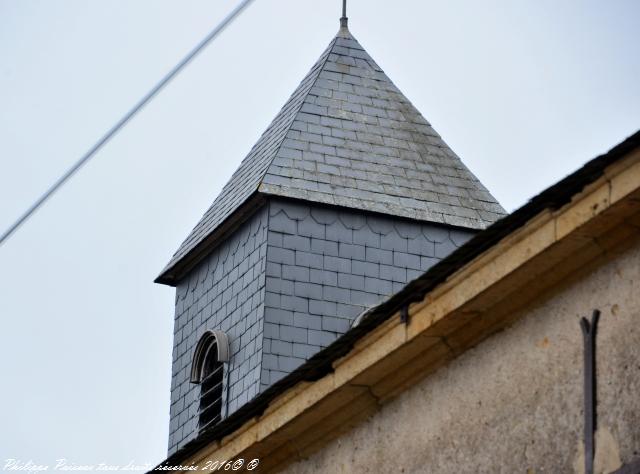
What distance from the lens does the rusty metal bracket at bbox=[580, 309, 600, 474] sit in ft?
32.5

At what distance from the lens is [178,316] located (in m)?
25.3

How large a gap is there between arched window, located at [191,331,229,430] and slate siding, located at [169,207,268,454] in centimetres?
12

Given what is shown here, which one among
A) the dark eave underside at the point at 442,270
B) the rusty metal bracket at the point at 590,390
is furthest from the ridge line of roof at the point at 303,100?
the rusty metal bracket at the point at 590,390

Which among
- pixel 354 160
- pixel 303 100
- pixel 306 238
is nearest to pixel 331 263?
pixel 306 238

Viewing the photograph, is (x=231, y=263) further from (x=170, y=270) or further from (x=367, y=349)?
(x=367, y=349)

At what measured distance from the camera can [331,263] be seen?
75.6 feet

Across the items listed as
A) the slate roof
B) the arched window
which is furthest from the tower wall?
the slate roof

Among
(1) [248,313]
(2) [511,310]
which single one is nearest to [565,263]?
(2) [511,310]

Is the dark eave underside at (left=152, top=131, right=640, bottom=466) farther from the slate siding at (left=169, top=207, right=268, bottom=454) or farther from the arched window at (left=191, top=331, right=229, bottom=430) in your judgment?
the arched window at (left=191, top=331, right=229, bottom=430)

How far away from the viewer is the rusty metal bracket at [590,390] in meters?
9.91

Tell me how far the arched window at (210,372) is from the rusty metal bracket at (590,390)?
43.0 ft

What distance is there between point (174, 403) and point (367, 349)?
12998 millimetres

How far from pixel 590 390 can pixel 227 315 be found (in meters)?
13.9

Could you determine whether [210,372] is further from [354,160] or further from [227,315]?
[354,160]
